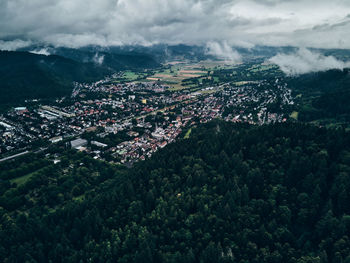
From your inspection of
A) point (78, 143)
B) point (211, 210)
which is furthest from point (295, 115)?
point (78, 143)

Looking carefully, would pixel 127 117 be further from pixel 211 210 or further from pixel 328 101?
pixel 328 101

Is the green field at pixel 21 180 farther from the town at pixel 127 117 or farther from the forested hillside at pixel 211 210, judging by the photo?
the town at pixel 127 117

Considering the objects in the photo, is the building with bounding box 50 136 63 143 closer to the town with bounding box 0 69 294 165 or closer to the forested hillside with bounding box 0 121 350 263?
the town with bounding box 0 69 294 165

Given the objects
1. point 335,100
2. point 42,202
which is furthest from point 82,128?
point 335,100

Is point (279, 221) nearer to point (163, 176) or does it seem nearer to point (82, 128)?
point (163, 176)

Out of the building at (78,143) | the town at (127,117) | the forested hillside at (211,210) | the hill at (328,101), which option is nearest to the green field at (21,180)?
the forested hillside at (211,210)

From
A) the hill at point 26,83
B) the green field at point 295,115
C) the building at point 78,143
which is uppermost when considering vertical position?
the hill at point 26,83

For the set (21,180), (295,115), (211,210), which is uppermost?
(295,115)

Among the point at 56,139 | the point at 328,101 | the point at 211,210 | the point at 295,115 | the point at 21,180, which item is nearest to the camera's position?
the point at 211,210
